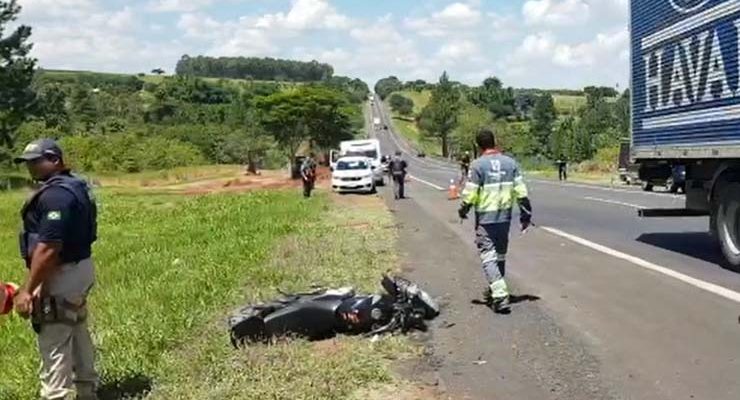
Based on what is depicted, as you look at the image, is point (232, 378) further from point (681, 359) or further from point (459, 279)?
point (459, 279)

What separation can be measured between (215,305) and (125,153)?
238 feet

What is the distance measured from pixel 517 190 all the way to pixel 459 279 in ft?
7.73

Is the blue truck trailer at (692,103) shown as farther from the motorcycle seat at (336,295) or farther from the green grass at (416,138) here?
the green grass at (416,138)

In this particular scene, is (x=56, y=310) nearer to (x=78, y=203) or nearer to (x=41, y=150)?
(x=78, y=203)

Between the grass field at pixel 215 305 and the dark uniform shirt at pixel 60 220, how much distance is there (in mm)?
1249

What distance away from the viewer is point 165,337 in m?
8.04

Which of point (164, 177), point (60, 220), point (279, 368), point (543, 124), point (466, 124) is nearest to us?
point (60, 220)

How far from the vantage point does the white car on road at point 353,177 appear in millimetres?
37375

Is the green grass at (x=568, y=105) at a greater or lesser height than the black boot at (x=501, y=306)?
greater

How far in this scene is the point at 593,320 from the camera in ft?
28.4

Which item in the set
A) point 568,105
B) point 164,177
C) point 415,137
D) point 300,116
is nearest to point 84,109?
point 300,116

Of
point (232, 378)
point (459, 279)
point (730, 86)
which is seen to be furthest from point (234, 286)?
point (730, 86)

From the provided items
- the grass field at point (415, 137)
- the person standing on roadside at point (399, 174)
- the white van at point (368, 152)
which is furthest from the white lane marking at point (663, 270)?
the grass field at point (415, 137)

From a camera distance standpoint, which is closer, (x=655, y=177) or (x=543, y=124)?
(x=655, y=177)
